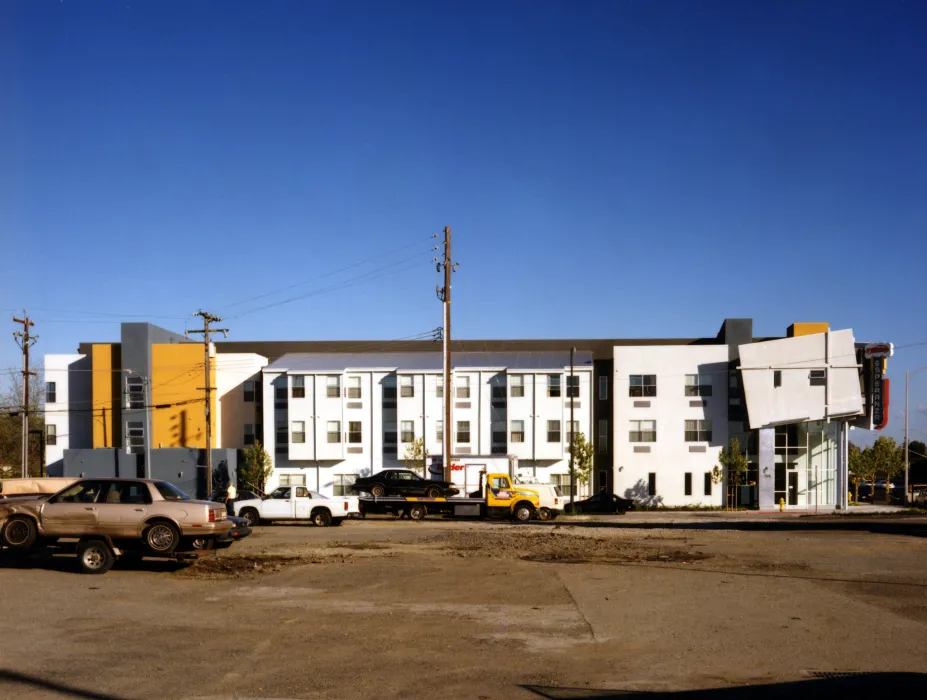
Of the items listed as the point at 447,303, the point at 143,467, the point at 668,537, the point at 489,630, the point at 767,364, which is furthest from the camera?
the point at 143,467

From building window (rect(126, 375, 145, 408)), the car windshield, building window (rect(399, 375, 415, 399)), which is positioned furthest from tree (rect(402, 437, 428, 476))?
the car windshield

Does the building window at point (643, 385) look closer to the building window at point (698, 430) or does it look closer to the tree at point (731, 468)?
the building window at point (698, 430)

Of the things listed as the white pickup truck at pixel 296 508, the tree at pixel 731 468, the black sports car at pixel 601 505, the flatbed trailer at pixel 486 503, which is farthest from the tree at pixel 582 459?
the white pickup truck at pixel 296 508

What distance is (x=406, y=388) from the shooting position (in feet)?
188

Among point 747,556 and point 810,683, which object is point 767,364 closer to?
point 747,556

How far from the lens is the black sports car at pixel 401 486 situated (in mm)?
42312

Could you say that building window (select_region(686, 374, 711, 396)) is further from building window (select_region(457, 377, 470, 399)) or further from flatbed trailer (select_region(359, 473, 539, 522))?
flatbed trailer (select_region(359, 473, 539, 522))

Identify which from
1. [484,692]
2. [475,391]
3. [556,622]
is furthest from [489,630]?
[475,391]

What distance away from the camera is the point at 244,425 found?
200ft

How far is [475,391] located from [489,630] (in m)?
43.8

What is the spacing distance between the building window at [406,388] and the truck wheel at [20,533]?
38.6m

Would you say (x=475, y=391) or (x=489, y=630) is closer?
(x=489, y=630)

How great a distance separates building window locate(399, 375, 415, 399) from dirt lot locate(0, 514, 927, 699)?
32.0 m

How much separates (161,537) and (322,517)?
1515 cm
